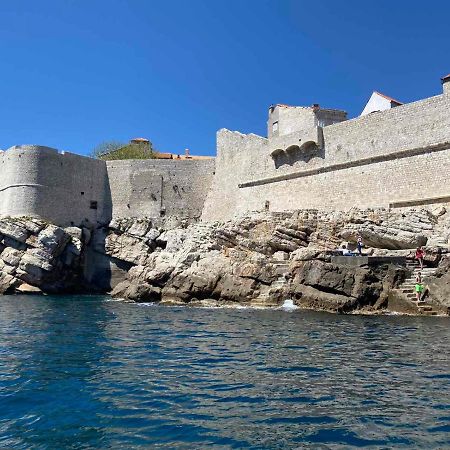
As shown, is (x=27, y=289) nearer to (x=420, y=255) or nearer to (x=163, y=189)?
(x=163, y=189)

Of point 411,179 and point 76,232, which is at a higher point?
point 411,179

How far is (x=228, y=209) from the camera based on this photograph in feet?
92.8

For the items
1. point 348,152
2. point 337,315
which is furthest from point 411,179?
point 337,315

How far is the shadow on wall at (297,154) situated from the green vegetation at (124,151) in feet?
52.2

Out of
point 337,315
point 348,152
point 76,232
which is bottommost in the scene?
point 337,315

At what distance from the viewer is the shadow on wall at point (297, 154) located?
2350 cm

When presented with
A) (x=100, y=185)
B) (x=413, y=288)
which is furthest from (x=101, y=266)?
(x=413, y=288)

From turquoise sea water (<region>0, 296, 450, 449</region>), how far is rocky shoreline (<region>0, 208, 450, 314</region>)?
4.00m

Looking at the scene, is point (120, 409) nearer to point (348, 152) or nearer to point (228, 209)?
point (348, 152)

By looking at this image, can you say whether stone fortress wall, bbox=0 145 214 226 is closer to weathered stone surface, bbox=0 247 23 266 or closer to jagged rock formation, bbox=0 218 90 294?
jagged rock formation, bbox=0 218 90 294

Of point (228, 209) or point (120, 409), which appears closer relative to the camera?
point (120, 409)

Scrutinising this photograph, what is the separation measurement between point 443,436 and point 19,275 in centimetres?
2451

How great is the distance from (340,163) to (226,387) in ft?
58.1

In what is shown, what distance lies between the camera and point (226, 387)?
6.12 meters
